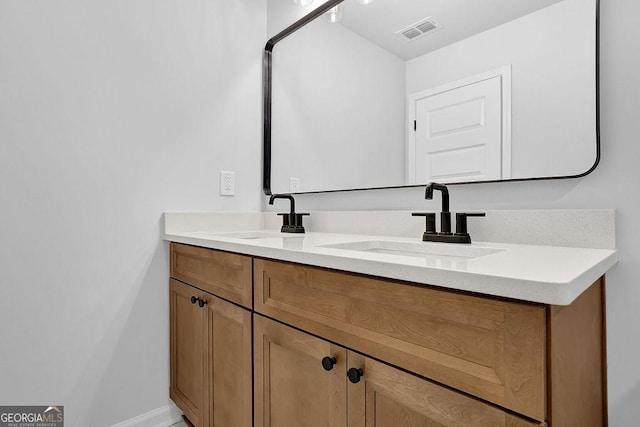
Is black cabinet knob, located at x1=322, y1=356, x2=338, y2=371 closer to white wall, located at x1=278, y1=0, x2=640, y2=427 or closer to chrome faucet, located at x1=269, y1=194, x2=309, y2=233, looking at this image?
white wall, located at x1=278, y1=0, x2=640, y2=427

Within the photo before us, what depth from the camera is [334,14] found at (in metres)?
1.60

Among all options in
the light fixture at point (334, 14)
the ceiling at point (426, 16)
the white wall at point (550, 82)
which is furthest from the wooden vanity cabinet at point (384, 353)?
the light fixture at point (334, 14)

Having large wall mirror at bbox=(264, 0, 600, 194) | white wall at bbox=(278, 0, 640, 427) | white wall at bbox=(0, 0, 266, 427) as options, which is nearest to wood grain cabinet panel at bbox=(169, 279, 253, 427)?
white wall at bbox=(0, 0, 266, 427)

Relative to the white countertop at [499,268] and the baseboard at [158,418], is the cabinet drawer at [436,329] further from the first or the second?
the baseboard at [158,418]

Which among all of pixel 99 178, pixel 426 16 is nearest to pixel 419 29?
pixel 426 16

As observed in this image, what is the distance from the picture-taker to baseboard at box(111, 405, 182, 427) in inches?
56.8

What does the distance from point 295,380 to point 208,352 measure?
1.64 feet

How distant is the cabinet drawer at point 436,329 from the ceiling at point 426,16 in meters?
0.93

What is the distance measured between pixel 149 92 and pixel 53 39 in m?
0.35

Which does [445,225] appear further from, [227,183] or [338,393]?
[227,183]

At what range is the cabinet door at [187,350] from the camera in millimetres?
1301

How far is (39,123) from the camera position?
4.11ft

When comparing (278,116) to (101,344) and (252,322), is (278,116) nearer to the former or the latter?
(252,322)

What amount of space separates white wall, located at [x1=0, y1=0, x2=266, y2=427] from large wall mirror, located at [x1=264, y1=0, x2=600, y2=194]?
337mm
